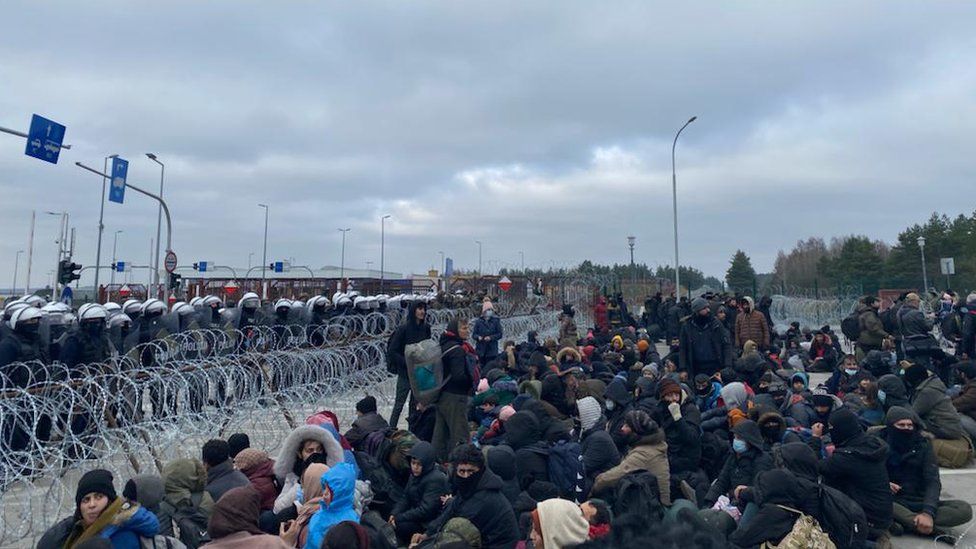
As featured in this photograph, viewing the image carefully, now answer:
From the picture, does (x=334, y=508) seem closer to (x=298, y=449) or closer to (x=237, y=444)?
(x=298, y=449)

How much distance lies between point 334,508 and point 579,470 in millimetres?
2449

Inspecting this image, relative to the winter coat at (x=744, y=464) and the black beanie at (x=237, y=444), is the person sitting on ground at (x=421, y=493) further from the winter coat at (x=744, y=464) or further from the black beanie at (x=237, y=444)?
the winter coat at (x=744, y=464)

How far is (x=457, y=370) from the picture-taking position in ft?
21.9

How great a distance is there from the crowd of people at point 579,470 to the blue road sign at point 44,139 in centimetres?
738

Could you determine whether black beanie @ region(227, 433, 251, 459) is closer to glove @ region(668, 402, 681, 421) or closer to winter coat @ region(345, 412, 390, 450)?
winter coat @ region(345, 412, 390, 450)

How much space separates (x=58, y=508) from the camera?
180 inches

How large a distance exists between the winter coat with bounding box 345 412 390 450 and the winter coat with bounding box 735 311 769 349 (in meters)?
7.23

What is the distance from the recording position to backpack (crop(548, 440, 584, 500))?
5301mm

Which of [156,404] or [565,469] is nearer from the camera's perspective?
[565,469]

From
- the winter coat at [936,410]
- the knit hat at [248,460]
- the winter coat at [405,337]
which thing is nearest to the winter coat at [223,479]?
the knit hat at [248,460]

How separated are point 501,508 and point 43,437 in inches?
224

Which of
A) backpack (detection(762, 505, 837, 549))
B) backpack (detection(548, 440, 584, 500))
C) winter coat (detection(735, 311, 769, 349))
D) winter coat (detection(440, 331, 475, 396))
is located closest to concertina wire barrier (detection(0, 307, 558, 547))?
winter coat (detection(440, 331, 475, 396))

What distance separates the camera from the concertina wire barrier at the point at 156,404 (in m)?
4.76

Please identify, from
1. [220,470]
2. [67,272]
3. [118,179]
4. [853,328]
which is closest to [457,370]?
[220,470]
